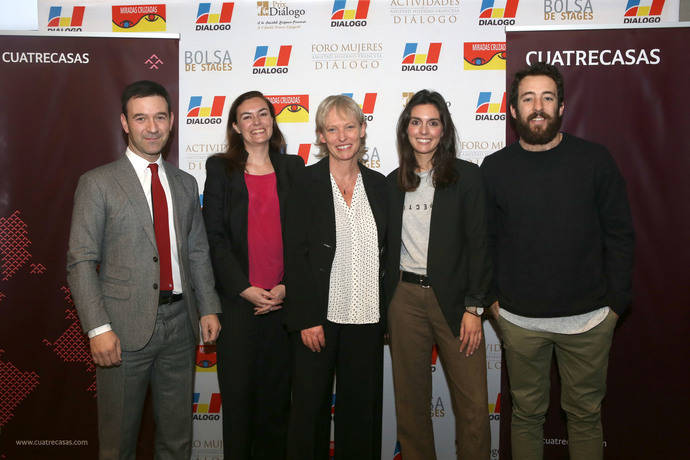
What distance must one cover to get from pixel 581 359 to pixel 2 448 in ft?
11.4

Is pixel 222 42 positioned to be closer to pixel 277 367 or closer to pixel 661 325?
pixel 277 367

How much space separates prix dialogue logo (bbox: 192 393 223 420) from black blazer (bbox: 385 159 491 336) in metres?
1.73

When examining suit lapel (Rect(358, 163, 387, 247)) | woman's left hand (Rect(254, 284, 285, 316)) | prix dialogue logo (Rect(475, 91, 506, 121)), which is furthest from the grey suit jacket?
prix dialogue logo (Rect(475, 91, 506, 121))

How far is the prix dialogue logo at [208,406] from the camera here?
3230mm

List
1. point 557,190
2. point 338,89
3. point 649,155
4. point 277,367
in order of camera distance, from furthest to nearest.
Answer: point 338,89 → point 649,155 → point 277,367 → point 557,190

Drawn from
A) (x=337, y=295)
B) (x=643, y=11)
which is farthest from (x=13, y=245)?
(x=643, y=11)

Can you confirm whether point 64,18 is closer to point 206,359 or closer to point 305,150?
point 305,150

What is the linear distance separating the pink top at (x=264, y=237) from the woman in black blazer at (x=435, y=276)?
555mm

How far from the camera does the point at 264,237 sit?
237cm

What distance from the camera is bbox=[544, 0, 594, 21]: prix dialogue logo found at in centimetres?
306

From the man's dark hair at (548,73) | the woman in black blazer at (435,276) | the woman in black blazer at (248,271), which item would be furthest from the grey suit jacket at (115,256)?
the man's dark hair at (548,73)

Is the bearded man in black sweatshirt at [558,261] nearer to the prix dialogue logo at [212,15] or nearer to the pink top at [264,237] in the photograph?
the pink top at [264,237]

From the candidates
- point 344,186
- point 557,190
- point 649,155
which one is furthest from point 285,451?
point 649,155

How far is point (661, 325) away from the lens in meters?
2.97
